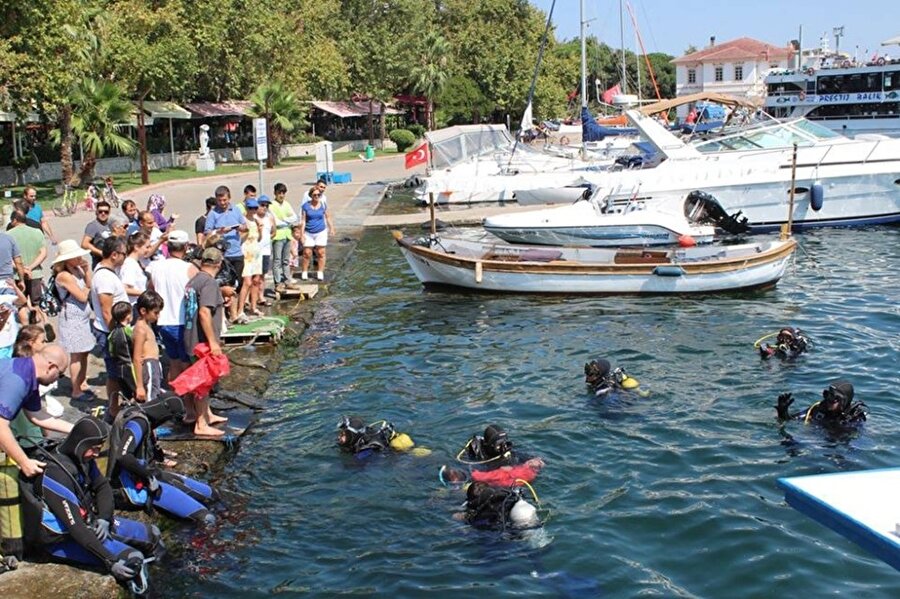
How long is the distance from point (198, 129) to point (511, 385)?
1873 inches

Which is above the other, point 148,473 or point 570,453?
point 148,473

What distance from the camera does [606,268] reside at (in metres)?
18.2

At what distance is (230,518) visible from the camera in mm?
8789

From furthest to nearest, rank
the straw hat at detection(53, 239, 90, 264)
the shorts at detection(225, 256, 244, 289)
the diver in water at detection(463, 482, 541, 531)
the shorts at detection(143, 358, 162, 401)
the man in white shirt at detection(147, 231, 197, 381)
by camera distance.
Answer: the shorts at detection(225, 256, 244, 289)
the straw hat at detection(53, 239, 90, 264)
the man in white shirt at detection(147, 231, 197, 381)
the shorts at detection(143, 358, 162, 401)
the diver in water at detection(463, 482, 541, 531)

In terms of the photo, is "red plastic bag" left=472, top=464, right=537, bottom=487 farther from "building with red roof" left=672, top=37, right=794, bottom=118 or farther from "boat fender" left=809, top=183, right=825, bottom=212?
"building with red roof" left=672, top=37, right=794, bottom=118

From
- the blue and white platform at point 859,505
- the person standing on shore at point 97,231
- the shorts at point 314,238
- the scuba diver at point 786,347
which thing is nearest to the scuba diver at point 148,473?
the person standing on shore at point 97,231

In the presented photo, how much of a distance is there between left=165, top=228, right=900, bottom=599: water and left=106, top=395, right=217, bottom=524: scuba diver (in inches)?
17.0

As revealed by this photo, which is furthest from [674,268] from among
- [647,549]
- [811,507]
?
[811,507]

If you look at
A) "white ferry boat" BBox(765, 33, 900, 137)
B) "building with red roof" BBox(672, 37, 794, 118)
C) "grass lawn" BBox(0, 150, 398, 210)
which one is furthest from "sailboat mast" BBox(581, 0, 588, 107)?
"building with red roof" BBox(672, 37, 794, 118)

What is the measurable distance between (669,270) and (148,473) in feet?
40.4

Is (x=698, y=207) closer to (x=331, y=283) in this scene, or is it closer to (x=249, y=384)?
(x=331, y=283)

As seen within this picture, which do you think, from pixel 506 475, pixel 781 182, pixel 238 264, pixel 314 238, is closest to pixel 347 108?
pixel 781 182

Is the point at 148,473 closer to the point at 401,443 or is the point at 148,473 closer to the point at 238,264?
the point at 401,443

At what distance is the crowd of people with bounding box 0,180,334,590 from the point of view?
6.86m
